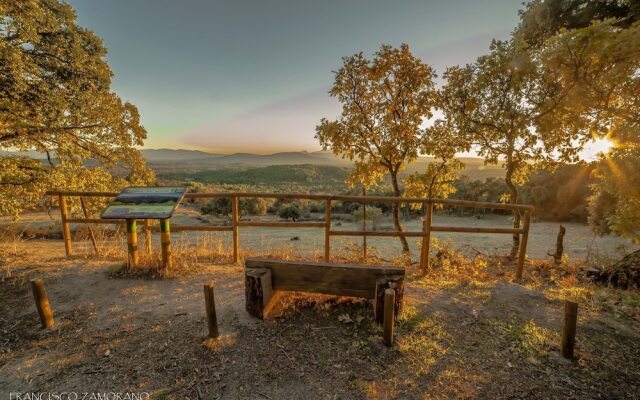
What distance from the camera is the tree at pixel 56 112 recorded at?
6.30 metres

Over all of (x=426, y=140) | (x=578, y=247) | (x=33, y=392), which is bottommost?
(x=578, y=247)

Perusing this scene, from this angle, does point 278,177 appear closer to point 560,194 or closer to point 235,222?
point 560,194

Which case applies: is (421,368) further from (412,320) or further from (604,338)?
(604,338)

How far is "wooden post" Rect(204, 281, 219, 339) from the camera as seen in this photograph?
11.4 ft

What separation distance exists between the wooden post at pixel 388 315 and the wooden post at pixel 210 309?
2082mm

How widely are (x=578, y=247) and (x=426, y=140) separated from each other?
11588 millimetres

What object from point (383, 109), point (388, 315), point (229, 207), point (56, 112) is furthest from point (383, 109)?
point (229, 207)

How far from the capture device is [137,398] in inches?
111

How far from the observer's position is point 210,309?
3.52 metres

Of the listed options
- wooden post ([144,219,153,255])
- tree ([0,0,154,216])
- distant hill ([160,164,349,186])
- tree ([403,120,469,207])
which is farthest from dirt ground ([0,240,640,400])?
distant hill ([160,164,349,186])

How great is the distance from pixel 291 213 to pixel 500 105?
1625cm

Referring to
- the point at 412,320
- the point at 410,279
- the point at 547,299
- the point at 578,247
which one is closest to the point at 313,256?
the point at 410,279

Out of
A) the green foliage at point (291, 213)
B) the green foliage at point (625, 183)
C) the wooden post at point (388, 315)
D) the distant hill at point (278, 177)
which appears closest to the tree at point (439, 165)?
the green foliage at point (625, 183)

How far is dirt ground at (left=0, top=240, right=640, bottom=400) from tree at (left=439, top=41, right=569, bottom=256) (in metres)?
4.46
